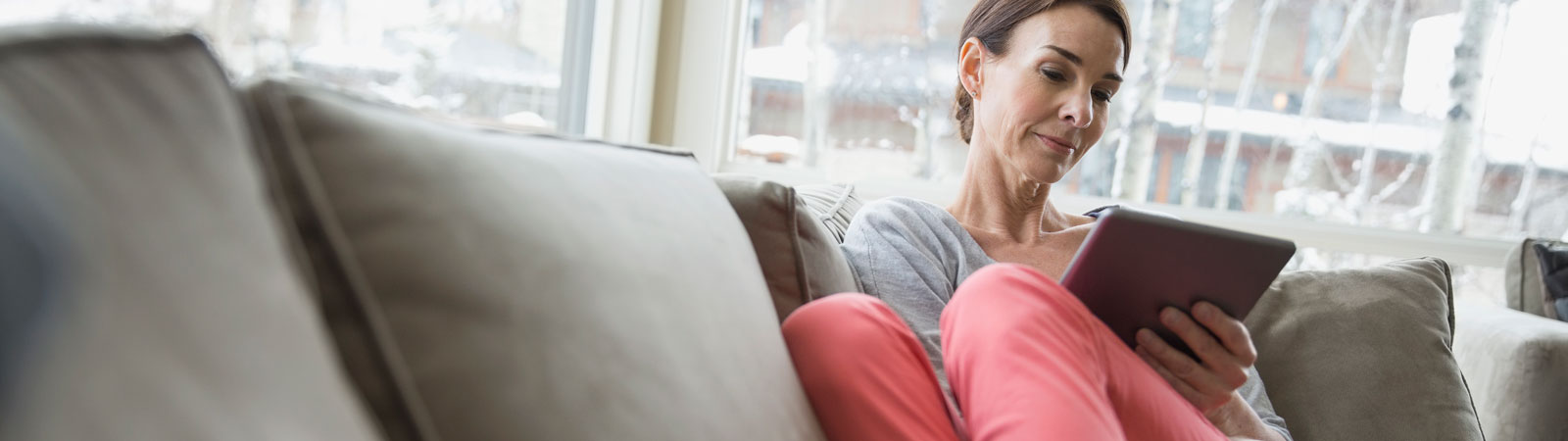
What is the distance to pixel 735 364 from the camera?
2.53ft

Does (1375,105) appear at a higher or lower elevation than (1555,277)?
higher

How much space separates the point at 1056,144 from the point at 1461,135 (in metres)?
2.09

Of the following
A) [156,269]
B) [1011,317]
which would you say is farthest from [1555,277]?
[156,269]

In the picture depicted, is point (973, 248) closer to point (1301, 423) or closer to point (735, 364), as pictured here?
point (1301, 423)

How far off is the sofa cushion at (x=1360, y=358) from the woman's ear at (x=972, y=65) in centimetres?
54

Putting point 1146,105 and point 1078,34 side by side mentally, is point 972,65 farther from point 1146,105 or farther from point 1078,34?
point 1146,105

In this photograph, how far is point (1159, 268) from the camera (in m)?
1.13

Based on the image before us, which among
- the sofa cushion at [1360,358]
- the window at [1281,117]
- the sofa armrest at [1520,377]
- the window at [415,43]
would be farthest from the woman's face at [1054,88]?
the window at [1281,117]

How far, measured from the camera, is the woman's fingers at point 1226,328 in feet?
3.97

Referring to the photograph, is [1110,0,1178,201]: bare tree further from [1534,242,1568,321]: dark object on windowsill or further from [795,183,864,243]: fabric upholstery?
[795,183,864,243]: fabric upholstery

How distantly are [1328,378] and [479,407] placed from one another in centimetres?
140

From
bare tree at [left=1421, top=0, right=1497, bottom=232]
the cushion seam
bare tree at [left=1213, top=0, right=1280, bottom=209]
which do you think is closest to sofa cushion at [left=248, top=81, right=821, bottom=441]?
the cushion seam

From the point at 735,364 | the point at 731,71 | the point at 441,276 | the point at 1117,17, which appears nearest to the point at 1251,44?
the point at 731,71

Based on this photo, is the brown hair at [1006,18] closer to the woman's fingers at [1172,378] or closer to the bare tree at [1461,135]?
the woman's fingers at [1172,378]
